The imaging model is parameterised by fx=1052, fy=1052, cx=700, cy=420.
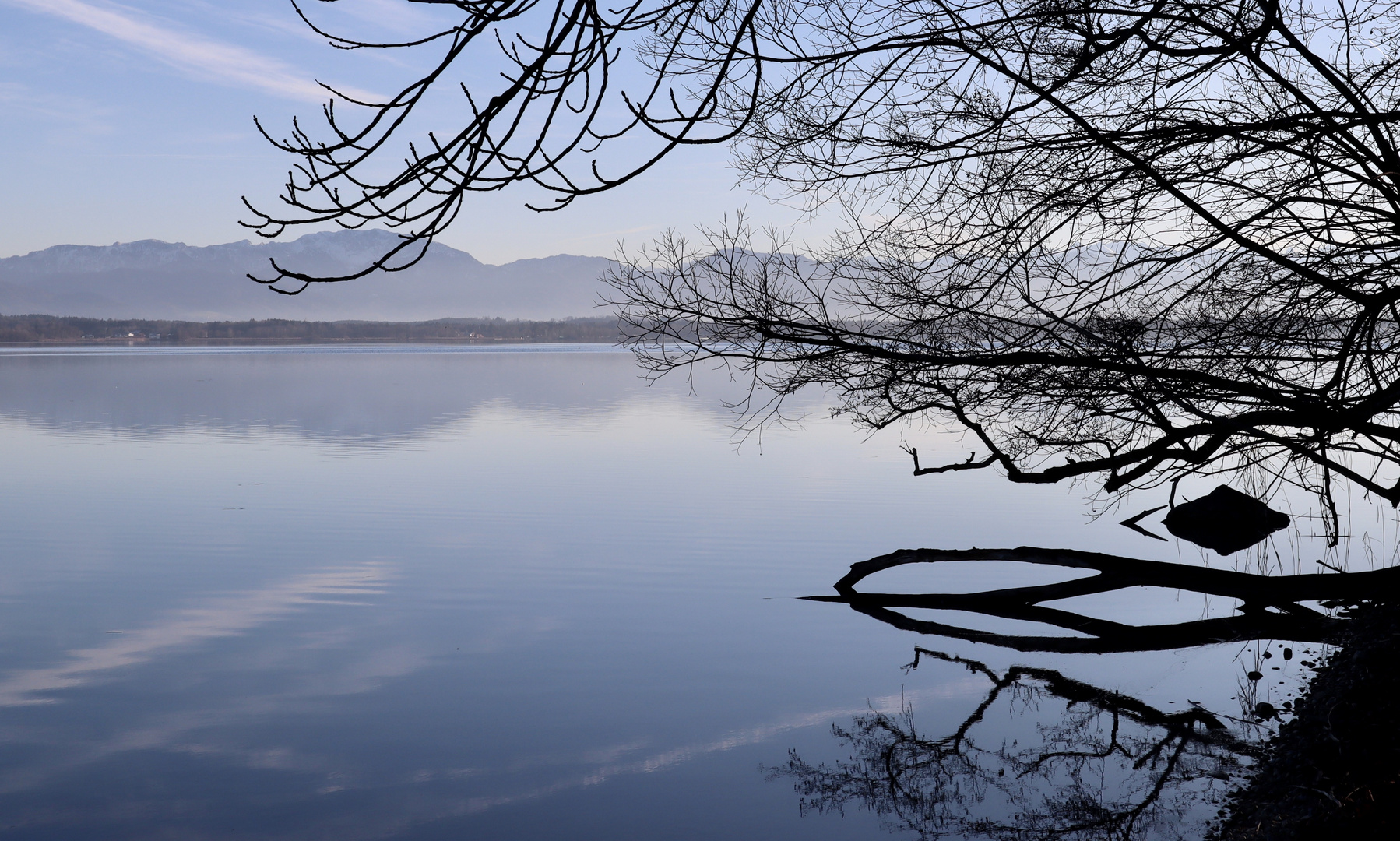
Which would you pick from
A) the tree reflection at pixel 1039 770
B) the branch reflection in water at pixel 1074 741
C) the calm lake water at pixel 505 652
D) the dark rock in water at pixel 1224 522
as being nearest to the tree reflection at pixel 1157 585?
the branch reflection in water at pixel 1074 741

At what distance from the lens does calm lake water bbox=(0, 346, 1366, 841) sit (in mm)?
6754

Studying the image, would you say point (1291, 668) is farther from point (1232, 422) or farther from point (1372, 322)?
point (1372, 322)

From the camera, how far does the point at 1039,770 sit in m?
7.03

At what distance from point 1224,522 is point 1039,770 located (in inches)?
400

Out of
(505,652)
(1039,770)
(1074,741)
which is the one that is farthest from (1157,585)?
(505,652)

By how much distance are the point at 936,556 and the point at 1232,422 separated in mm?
3399

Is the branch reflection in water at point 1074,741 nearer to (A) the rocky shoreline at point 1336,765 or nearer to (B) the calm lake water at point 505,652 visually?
(B) the calm lake water at point 505,652

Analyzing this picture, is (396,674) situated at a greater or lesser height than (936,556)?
lesser

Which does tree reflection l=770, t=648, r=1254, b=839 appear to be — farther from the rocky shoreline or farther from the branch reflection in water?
the rocky shoreline

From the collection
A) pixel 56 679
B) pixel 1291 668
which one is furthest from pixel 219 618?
pixel 1291 668

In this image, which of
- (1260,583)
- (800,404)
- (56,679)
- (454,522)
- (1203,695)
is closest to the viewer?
(1203,695)

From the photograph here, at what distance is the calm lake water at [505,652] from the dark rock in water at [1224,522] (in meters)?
0.46

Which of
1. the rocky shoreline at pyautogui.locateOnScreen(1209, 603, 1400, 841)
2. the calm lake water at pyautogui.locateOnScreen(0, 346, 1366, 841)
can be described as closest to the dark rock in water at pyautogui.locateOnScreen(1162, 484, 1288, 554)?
the calm lake water at pyautogui.locateOnScreen(0, 346, 1366, 841)

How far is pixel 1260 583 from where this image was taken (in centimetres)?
973
